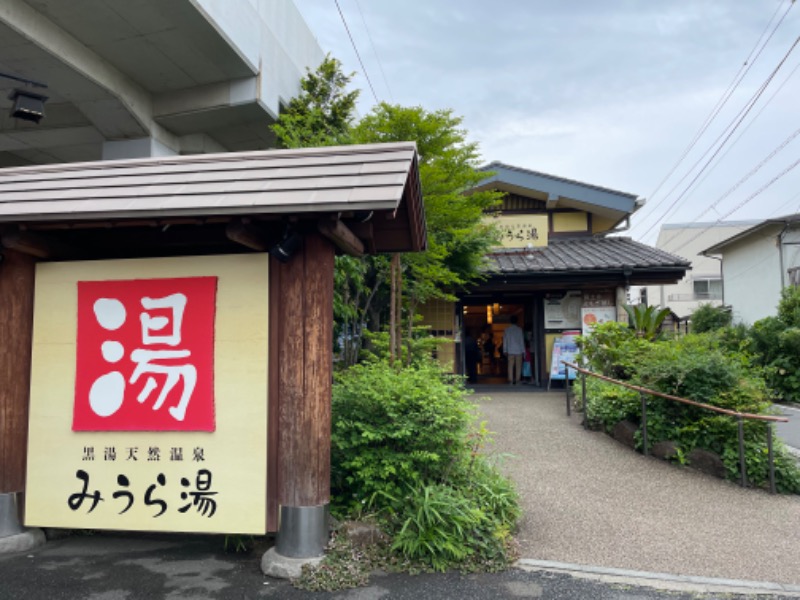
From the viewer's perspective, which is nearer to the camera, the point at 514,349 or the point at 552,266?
the point at 552,266

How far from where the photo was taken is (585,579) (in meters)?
3.74

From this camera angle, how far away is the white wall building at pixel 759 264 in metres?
18.3

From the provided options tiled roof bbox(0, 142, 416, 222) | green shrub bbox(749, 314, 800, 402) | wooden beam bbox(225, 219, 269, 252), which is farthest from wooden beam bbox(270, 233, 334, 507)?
green shrub bbox(749, 314, 800, 402)

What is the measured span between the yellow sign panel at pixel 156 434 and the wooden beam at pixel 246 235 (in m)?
0.11

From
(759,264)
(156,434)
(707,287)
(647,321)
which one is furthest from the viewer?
(707,287)

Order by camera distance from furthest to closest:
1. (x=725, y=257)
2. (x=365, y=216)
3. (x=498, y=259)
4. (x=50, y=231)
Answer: (x=725, y=257) < (x=498, y=259) < (x=50, y=231) < (x=365, y=216)

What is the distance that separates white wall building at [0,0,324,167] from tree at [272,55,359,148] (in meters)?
0.63

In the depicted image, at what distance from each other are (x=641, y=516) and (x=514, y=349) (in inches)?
316

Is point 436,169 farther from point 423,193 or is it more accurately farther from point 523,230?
point 523,230

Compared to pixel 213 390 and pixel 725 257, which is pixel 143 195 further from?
pixel 725 257

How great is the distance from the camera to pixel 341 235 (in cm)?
411

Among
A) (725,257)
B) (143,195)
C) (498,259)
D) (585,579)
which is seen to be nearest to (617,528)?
(585,579)

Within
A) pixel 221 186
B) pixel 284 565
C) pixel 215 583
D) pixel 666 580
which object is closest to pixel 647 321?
pixel 666 580

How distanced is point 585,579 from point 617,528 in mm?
1053
